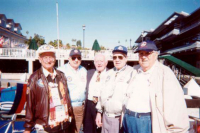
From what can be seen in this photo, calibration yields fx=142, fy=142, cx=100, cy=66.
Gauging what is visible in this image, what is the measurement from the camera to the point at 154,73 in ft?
6.45

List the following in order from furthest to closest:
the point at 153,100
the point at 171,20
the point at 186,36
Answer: the point at 171,20 → the point at 186,36 → the point at 153,100

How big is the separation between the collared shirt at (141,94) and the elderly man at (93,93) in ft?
3.31

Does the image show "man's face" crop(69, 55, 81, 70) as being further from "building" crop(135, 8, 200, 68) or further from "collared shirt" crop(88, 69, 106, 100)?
"building" crop(135, 8, 200, 68)

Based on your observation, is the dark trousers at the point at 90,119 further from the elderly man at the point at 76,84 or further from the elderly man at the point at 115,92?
the elderly man at the point at 115,92

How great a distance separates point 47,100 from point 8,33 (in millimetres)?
25193

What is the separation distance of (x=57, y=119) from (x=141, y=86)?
51.7 inches

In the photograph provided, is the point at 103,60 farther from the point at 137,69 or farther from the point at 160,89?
the point at 160,89

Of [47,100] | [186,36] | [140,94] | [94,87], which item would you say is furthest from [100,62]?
[186,36]

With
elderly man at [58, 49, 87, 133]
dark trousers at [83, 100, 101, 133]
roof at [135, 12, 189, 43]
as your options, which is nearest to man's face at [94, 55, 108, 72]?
elderly man at [58, 49, 87, 133]

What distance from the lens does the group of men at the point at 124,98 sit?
1.79 metres

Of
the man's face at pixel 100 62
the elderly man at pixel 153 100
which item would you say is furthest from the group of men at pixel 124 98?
the man's face at pixel 100 62

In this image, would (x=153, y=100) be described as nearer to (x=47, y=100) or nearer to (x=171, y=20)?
(x=47, y=100)

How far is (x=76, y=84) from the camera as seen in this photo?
2986 mm

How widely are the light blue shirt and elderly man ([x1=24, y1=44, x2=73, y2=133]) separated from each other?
0.63m
